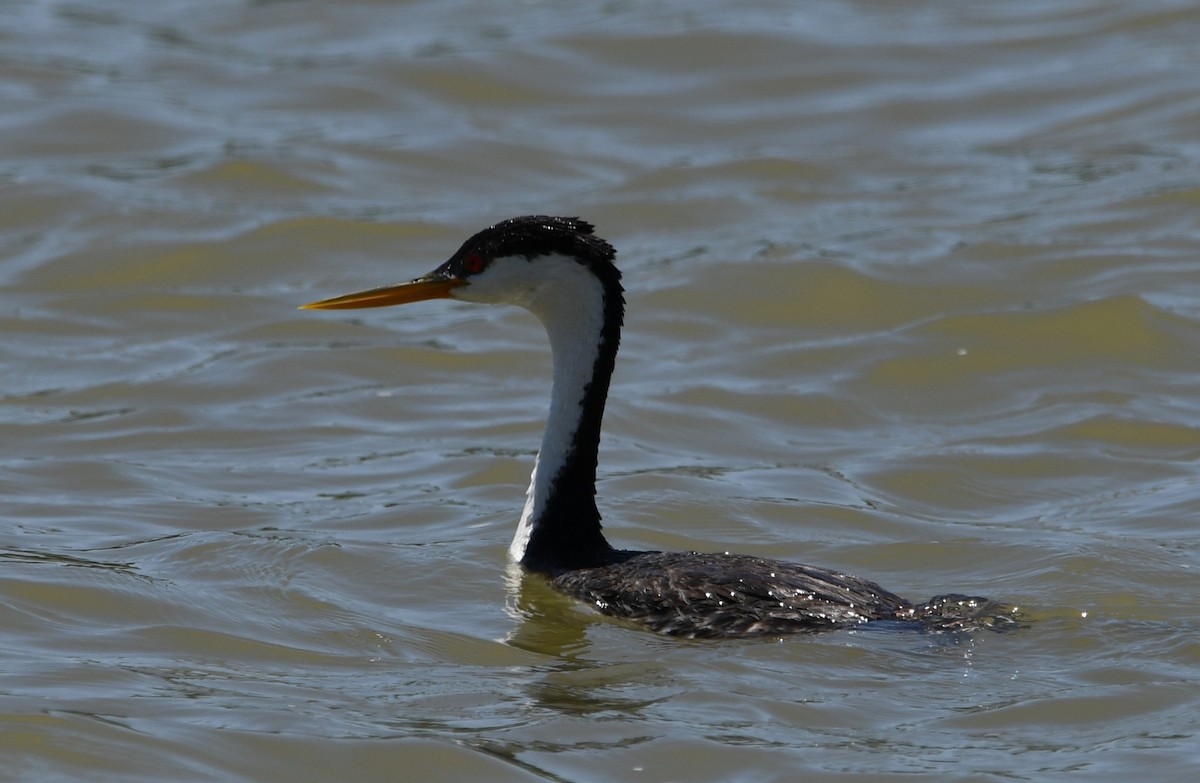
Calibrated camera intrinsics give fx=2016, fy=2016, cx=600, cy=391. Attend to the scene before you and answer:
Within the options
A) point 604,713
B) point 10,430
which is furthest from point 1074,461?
point 10,430

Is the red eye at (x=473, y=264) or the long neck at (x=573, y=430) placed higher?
the red eye at (x=473, y=264)

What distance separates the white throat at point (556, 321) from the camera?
8930 millimetres

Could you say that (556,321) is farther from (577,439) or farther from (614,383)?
(614,383)

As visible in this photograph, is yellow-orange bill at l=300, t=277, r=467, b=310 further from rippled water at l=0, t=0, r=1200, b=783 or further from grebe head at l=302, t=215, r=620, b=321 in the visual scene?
rippled water at l=0, t=0, r=1200, b=783

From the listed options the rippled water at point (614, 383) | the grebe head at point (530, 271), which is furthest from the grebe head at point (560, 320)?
the rippled water at point (614, 383)

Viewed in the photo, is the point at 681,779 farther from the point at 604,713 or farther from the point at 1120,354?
the point at 1120,354

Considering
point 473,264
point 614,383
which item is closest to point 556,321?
point 473,264

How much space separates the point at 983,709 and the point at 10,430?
649 cm

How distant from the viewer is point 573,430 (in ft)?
29.8

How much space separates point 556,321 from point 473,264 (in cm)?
45

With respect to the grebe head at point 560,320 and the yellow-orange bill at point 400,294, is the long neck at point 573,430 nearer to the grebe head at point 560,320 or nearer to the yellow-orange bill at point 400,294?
the grebe head at point 560,320

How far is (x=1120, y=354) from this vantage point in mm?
13117

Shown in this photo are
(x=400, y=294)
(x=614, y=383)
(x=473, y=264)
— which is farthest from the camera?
(x=614, y=383)

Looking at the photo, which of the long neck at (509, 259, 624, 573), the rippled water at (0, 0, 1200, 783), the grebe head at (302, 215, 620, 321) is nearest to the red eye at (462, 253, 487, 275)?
the grebe head at (302, 215, 620, 321)
